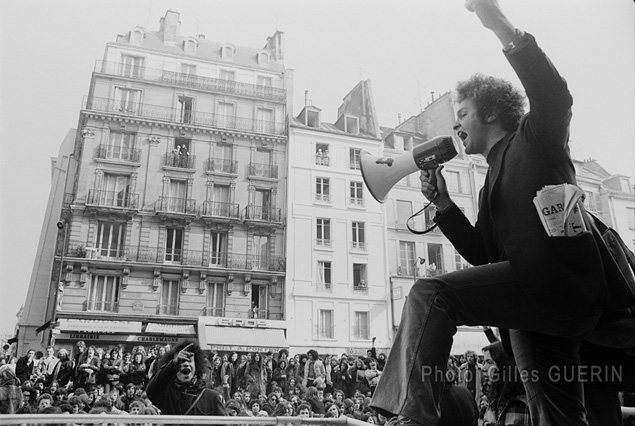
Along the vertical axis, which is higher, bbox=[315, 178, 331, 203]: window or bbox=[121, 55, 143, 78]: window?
bbox=[121, 55, 143, 78]: window

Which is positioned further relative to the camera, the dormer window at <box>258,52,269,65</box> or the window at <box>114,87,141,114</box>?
the window at <box>114,87,141,114</box>

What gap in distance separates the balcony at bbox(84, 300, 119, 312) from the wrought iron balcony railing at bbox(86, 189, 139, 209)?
81cm

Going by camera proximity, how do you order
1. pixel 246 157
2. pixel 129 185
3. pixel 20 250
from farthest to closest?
pixel 246 157 → pixel 129 185 → pixel 20 250

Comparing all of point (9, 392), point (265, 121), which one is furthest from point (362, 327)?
point (9, 392)

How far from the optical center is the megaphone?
3.08 ft

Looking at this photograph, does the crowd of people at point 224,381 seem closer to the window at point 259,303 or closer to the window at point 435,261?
the window at point 259,303

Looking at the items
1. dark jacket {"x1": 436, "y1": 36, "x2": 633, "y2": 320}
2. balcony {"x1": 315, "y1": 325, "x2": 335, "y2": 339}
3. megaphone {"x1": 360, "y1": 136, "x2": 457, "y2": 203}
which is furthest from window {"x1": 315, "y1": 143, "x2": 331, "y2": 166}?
dark jacket {"x1": 436, "y1": 36, "x2": 633, "y2": 320}

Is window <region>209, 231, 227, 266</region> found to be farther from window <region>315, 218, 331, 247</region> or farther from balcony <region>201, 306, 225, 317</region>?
window <region>315, 218, 331, 247</region>

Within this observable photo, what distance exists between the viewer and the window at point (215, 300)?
14.0ft

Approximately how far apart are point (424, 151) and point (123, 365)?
12.4 feet

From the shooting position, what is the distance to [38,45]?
2904mm

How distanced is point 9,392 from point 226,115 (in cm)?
285

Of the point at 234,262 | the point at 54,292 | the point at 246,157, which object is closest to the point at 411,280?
the point at 234,262

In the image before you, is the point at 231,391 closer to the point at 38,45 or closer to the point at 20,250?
the point at 20,250
